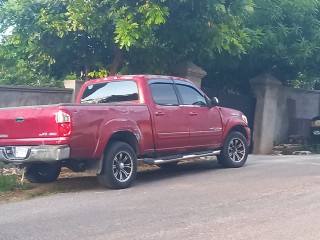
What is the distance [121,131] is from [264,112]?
915 cm

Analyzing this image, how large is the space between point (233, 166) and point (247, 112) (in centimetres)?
620

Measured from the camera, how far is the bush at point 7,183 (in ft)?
32.9

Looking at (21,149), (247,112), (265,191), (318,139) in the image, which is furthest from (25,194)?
(318,139)

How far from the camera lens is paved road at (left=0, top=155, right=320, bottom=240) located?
272 inches

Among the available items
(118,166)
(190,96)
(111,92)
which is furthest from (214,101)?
(118,166)

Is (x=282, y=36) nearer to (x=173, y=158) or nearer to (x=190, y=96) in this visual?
(x=190, y=96)

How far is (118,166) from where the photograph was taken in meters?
9.86

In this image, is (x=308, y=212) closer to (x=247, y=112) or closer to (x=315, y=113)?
(x=247, y=112)

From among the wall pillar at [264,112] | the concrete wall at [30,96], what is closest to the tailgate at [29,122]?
the concrete wall at [30,96]

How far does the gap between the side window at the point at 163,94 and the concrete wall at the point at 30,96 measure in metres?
3.07

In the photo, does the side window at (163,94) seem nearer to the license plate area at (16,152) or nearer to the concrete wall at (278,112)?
the license plate area at (16,152)

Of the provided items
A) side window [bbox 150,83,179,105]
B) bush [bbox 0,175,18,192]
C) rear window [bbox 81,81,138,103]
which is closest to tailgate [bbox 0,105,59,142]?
bush [bbox 0,175,18,192]

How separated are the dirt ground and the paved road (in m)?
0.35

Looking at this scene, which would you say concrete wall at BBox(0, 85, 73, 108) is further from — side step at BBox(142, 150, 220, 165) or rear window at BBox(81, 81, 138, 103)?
side step at BBox(142, 150, 220, 165)
